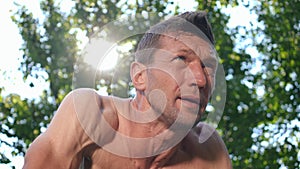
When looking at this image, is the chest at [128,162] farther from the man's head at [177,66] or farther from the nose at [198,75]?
the nose at [198,75]

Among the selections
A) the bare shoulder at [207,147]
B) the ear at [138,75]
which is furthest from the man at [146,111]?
the bare shoulder at [207,147]

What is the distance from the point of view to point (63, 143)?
7.49 feet

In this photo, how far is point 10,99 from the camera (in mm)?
11656

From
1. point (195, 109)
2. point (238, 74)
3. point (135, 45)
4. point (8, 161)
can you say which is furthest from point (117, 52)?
point (238, 74)

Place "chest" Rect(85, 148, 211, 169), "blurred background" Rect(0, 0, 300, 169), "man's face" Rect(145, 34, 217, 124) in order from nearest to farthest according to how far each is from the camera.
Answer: "man's face" Rect(145, 34, 217, 124), "chest" Rect(85, 148, 211, 169), "blurred background" Rect(0, 0, 300, 169)

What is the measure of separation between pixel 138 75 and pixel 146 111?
139mm

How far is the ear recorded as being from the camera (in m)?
2.32

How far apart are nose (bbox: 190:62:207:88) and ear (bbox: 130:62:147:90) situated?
0.59ft

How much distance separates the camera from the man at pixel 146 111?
227cm

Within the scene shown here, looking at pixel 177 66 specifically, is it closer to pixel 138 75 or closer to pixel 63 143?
pixel 138 75

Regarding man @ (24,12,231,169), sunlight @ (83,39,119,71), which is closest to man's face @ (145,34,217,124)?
man @ (24,12,231,169)

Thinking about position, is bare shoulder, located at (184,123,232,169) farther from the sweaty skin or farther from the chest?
the sweaty skin

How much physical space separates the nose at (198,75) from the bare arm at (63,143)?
0.38m

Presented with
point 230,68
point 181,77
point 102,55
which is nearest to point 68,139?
point 102,55
